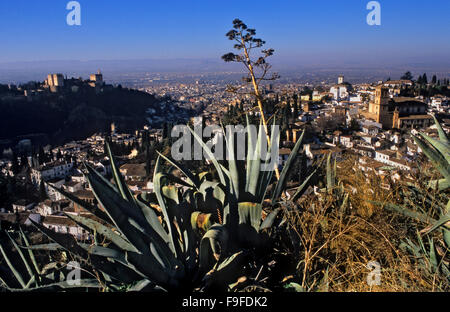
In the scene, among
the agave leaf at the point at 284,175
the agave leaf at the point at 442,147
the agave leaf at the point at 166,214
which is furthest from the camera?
the agave leaf at the point at 284,175

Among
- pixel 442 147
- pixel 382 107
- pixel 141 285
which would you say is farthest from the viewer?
pixel 382 107

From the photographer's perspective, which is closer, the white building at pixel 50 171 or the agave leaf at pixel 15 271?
the agave leaf at pixel 15 271

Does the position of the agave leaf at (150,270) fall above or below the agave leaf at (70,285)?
above

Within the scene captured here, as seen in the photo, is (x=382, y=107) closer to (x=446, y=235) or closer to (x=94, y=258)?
(x=446, y=235)

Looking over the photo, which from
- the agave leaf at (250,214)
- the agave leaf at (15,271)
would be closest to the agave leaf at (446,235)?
the agave leaf at (250,214)

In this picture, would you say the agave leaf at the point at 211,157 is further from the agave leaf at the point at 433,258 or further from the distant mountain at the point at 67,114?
the distant mountain at the point at 67,114

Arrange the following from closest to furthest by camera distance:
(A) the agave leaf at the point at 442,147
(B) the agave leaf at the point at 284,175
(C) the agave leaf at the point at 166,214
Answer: (C) the agave leaf at the point at 166,214 → (A) the agave leaf at the point at 442,147 → (B) the agave leaf at the point at 284,175

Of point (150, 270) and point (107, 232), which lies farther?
point (107, 232)

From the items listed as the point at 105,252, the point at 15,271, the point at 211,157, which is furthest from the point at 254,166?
the point at 15,271

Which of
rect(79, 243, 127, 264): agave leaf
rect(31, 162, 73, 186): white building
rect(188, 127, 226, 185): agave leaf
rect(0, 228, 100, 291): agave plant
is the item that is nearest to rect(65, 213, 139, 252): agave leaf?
rect(79, 243, 127, 264): agave leaf

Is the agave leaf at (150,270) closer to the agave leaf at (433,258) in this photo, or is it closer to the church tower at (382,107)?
the agave leaf at (433,258)

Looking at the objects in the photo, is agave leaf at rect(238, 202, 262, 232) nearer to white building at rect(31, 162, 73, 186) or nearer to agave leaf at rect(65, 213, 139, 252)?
agave leaf at rect(65, 213, 139, 252)

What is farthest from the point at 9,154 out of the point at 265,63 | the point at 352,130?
the point at 265,63
